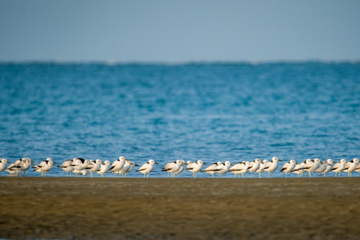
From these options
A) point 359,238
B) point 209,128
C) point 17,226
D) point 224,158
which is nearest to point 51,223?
point 17,226

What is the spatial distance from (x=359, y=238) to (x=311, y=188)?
3.72 m

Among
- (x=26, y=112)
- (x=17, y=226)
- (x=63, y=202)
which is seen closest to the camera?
(x=17, y=226)

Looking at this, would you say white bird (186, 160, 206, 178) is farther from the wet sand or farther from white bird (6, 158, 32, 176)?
white bird (6, 158, 32, 176)

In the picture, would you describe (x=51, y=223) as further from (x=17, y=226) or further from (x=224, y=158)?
(x=224, y=158)

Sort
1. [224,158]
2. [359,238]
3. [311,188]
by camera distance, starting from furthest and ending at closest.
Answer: [224,158] < [311,188] < [359,238]

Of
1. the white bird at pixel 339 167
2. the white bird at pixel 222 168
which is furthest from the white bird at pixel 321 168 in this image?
the white bird at pixel 222 168

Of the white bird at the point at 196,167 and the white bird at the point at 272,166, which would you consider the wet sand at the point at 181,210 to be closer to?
the white bird at the point at 272,166

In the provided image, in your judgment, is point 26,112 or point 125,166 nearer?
point 125,166

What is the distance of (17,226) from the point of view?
44.9 ft

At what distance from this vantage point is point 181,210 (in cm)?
1450

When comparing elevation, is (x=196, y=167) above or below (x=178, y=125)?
above

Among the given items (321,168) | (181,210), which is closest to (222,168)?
(321,168)

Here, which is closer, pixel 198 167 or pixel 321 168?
pixel 321 168

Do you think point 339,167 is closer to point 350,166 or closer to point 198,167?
point 350,166
